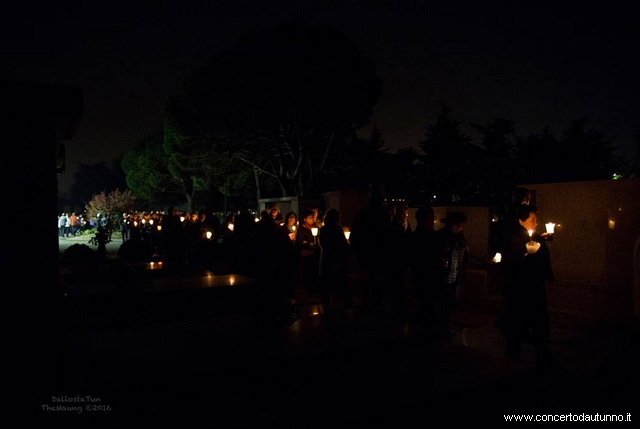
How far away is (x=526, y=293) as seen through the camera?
5414 mm

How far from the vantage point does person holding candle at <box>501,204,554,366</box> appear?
17.6 feet

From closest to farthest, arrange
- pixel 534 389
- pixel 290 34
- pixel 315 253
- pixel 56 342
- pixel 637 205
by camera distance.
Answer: pixel 56 342, pixel 534 389, pixel 637 205, pixel 315 253, pixel 290 34

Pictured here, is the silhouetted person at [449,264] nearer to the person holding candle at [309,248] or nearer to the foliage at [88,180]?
the person holding candle at [309,248]

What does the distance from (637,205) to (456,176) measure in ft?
76.3

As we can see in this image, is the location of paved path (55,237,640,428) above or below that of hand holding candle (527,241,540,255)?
below

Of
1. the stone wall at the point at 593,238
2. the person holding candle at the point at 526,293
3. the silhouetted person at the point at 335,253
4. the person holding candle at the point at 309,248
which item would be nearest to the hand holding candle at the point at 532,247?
the person holding candle at the point at 526,293

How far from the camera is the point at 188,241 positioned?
48.3 feet

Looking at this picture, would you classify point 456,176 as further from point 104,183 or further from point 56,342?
point 104,183

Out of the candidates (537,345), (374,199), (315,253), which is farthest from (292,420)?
(315,253)

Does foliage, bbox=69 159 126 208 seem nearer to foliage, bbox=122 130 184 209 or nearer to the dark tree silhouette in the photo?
foliage, bbox=122 130 184 209

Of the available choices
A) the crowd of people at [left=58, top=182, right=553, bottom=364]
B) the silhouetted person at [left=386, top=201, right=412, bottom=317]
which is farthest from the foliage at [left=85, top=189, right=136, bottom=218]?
the silhouetted person at [left=386, top=201, right=412, bottom=317]

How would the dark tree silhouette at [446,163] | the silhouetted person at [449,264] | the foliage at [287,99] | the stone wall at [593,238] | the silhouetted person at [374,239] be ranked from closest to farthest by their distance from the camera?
the silhouetted person at [449,264] < the silhouetted person at [374,239] < the stone wall at [593,238] < the foliage at [287,99] < the dark tree silhouette at [446,163]

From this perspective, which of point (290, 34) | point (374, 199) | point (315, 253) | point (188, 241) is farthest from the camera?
point (290, 34)

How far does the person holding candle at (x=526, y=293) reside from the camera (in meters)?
5.37
